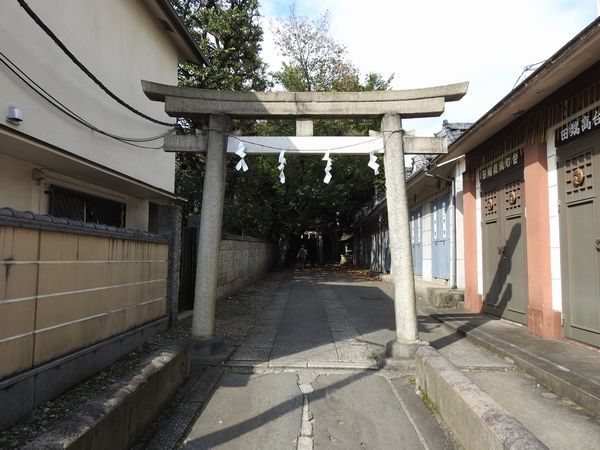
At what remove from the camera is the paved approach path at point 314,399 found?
13.5ft

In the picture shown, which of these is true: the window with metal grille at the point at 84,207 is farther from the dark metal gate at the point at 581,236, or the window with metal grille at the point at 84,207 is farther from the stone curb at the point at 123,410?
the dark metal gate at the point at 581,236

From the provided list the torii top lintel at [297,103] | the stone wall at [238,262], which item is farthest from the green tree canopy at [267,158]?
the torii top lintel at [297,103]

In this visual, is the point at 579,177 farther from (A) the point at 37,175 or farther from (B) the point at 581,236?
(A) the point at 37,175

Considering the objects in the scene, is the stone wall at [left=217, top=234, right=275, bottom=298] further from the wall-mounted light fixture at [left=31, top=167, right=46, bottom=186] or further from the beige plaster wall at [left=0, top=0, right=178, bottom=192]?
the wall-mounted light fixture at [left=31, top=167, right=46, bottom=186]

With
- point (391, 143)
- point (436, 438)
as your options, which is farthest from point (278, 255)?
point (436, 438)

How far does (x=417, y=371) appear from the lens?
5.60 meters

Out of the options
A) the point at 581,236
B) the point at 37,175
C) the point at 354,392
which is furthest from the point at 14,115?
the point at 581,236

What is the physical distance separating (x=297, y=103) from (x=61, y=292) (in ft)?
14.1

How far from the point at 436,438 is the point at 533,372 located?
2.24m

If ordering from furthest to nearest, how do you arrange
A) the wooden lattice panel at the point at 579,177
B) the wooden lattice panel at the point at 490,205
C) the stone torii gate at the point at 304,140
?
the wooden lattice panel at the point at 490,205, the stone torii gate at the point at 304,140, the wooden lattice panel at the point at 579,177

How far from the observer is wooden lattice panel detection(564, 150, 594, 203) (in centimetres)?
625

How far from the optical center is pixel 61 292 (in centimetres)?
476

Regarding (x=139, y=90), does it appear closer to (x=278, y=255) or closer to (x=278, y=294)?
(x=278, y=294)

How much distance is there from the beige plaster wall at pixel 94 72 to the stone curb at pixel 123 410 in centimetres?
339
